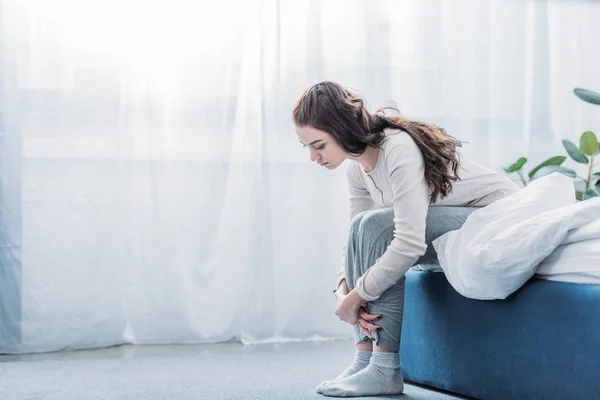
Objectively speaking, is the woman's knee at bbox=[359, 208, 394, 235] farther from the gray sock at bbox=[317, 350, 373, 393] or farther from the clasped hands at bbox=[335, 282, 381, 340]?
the gray sock at bbox=[317, 350, 373, 393]

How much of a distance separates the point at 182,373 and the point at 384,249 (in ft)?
2.33

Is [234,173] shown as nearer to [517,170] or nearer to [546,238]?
[517,170]

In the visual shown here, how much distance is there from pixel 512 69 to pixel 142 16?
1349mm

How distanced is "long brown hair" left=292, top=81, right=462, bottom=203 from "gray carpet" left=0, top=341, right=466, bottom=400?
1.50ft

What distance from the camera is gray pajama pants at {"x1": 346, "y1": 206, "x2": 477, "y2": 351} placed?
1605 mm

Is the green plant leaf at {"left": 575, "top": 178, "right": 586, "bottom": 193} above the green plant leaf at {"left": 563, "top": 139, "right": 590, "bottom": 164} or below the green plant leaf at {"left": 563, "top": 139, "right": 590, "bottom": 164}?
below

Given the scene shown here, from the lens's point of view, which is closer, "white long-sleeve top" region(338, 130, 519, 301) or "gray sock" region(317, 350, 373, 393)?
"white long-sleeve top" region(338, 130, 519, 301)

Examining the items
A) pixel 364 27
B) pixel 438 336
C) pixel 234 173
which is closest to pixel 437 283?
pixel 438 336

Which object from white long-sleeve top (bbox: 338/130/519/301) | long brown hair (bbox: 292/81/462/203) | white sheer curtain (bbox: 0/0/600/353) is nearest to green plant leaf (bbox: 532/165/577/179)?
white sheer curtain (bbox: 0/0/600/353)

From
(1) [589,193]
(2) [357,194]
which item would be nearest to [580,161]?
(1) [589,193]

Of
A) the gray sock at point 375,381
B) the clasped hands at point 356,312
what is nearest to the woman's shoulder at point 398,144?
the clasped hands at point 356,312

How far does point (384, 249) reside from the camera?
162cm

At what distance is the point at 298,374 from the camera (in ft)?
6.53

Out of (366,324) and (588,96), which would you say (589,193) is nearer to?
(588,96)
